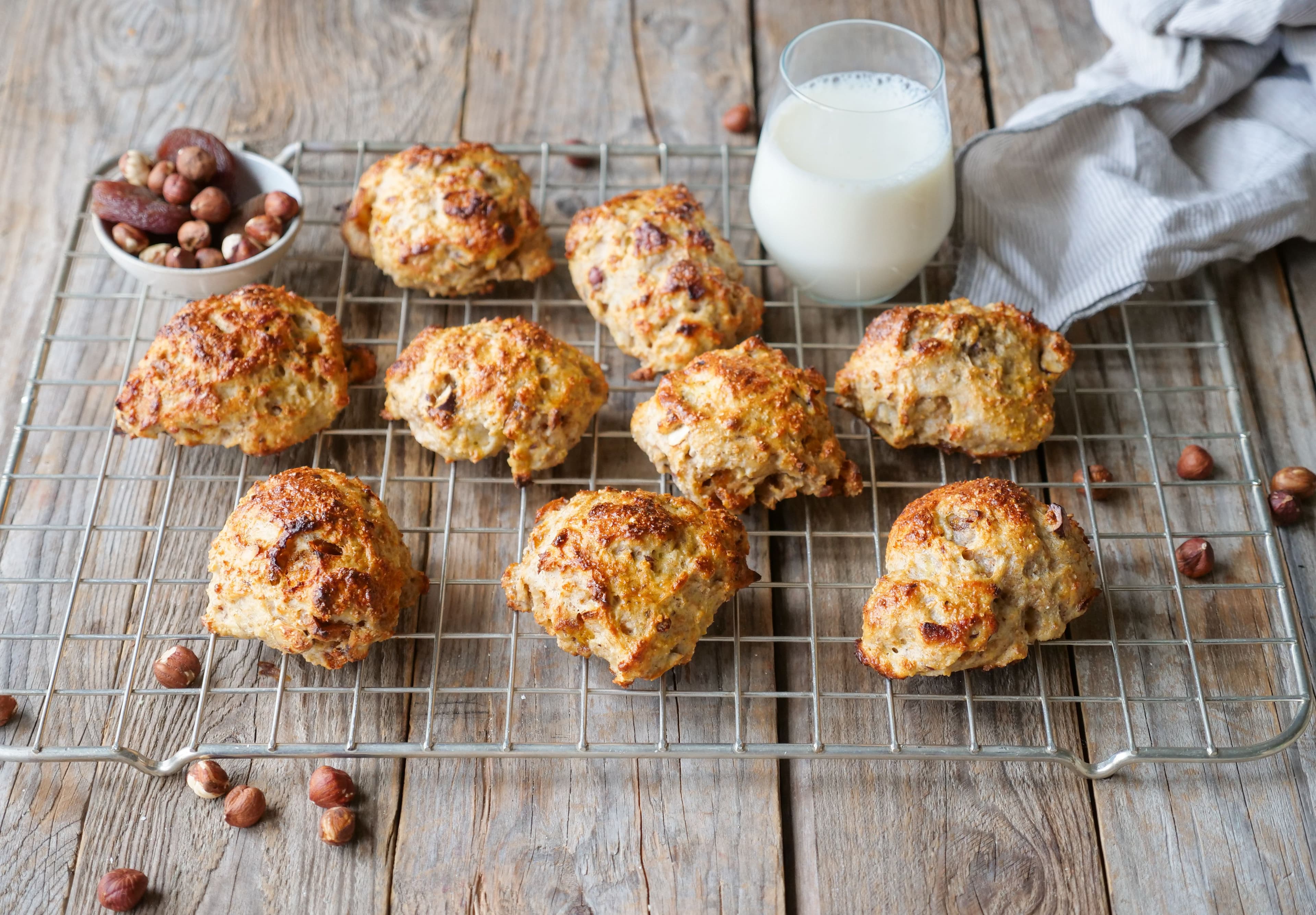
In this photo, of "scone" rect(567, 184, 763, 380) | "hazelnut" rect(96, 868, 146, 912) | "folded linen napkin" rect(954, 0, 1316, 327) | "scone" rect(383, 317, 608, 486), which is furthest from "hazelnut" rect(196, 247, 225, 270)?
"folded linen napkin" rect(954, 0, 1316, 327)

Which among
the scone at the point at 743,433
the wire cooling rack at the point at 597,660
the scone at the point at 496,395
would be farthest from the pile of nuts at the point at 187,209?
the scone at the point at 743,433

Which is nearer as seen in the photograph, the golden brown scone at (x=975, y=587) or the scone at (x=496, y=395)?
the golden brown scone at (x=975, y=587)

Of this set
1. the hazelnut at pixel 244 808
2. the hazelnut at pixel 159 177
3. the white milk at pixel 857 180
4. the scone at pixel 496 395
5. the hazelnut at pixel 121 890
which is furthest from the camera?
the hazelnut at pixel 159 177

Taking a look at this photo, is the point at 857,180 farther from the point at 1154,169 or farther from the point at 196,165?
the point at 196,165

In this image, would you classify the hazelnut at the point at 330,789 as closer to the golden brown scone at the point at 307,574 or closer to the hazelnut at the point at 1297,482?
the golden brown scone at the point at 307,574

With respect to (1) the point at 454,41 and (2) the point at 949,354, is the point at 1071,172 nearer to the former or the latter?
(2) the point at 949,354

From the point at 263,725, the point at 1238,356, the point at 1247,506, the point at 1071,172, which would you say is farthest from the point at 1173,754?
the point at 263,725
